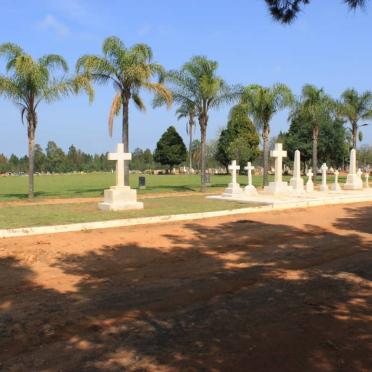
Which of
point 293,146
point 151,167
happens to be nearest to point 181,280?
point 293,146

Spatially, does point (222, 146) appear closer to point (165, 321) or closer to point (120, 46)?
point (120, 46)

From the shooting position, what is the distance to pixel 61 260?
7.79 meters

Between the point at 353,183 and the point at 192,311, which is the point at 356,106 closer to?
the point at 353,183

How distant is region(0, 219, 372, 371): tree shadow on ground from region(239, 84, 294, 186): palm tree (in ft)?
66.4

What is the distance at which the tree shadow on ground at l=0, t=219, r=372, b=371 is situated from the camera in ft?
12.8

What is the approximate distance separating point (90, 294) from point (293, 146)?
5763 centimetres

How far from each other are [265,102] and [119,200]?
15.6 m

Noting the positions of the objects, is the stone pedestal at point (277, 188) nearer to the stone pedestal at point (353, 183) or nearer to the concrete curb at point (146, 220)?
the concrete curb at point (146, 220)

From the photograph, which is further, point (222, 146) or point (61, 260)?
point (222, 146)

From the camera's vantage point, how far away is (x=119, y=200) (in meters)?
15.4

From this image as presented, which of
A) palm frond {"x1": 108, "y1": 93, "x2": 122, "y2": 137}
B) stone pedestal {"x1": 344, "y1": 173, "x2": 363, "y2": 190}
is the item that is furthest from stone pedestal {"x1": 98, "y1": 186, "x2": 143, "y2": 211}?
stone pedestal {"x1": 344, "y1": 173, "x2": 363, "y2": 190}

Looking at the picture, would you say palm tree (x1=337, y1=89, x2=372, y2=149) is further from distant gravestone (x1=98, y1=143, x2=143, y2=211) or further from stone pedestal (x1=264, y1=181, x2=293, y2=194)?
distant gravestone (x1=98, y1=143, x2=143, y2=211)

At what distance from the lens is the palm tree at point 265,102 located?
91.9 ft

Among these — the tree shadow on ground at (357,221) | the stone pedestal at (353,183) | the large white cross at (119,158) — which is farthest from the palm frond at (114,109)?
the stone pedestal at (353,183)
